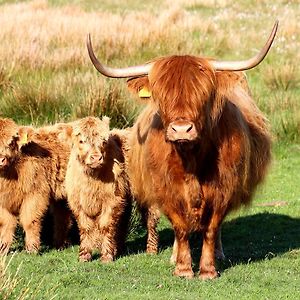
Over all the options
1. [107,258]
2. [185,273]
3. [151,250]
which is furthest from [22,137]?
[185,273]

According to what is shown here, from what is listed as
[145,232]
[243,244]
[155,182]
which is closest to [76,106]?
[145,232]

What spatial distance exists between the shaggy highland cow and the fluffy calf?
0.41 m

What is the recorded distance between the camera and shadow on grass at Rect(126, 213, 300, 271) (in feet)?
26.0

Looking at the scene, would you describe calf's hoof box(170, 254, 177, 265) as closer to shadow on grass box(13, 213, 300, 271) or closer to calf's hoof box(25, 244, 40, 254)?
shadow on grass box(13, 213, 300, 271)

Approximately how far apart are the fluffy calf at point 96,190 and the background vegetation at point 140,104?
0.25m

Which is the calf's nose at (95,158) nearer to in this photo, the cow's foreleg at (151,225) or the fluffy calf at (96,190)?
the fluffy calf at (96,190)

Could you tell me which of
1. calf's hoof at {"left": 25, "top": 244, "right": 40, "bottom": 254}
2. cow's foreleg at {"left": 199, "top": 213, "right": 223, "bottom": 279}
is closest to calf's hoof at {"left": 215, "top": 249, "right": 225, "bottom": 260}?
cow's foreleg at {"left": 199, "top": 213, "right": 223, "bottom": 279}

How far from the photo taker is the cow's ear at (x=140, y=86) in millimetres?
6672

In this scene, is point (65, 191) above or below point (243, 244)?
above

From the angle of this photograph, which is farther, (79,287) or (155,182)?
(155,182)

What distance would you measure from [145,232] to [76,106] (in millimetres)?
3507

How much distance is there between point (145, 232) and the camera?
30.2ft

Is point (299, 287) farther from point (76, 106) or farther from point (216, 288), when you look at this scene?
point (76, 106)

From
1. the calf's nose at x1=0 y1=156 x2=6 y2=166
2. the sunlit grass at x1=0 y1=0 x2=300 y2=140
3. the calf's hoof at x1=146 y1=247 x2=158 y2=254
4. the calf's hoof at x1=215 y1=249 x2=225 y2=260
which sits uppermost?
the calf's nose at x1=0 y1=156 x2=6 y2=166
